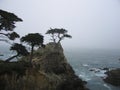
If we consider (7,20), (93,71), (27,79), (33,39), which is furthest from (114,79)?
(7,20)

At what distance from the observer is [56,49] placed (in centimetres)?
4538

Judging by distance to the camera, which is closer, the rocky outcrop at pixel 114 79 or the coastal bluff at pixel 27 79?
the coastal bluff at pixel 27 79

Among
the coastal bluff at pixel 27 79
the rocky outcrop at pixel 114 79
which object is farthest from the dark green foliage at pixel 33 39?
the rocky outcrop at pixel 114 79

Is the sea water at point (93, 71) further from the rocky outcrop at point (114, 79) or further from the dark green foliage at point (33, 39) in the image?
the dark green foliage at point (33, 39)

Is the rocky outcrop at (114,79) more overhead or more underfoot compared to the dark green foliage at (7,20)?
more underfoot

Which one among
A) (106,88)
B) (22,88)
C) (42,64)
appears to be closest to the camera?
(22,88)

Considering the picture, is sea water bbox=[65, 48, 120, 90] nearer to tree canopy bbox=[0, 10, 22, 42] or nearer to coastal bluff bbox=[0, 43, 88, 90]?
coastal bluff bbox=[0, 43, 88, 90]

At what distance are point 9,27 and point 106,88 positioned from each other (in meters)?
38.1

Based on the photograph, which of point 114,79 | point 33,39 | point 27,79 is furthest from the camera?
point 114,79

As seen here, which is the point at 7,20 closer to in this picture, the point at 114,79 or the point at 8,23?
the point at 8,23

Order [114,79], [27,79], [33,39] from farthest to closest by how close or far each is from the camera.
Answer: [114,79], [33,39], [27,79]

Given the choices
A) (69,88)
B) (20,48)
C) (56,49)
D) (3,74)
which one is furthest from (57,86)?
(56,49)

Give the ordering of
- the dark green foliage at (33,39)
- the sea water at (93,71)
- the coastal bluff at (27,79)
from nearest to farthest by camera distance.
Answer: the coastal bluff at (27,79), the dark green foliage at (33,39), the sea water at (93,71)

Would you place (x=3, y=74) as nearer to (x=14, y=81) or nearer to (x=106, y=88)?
(x=14, y=81)
